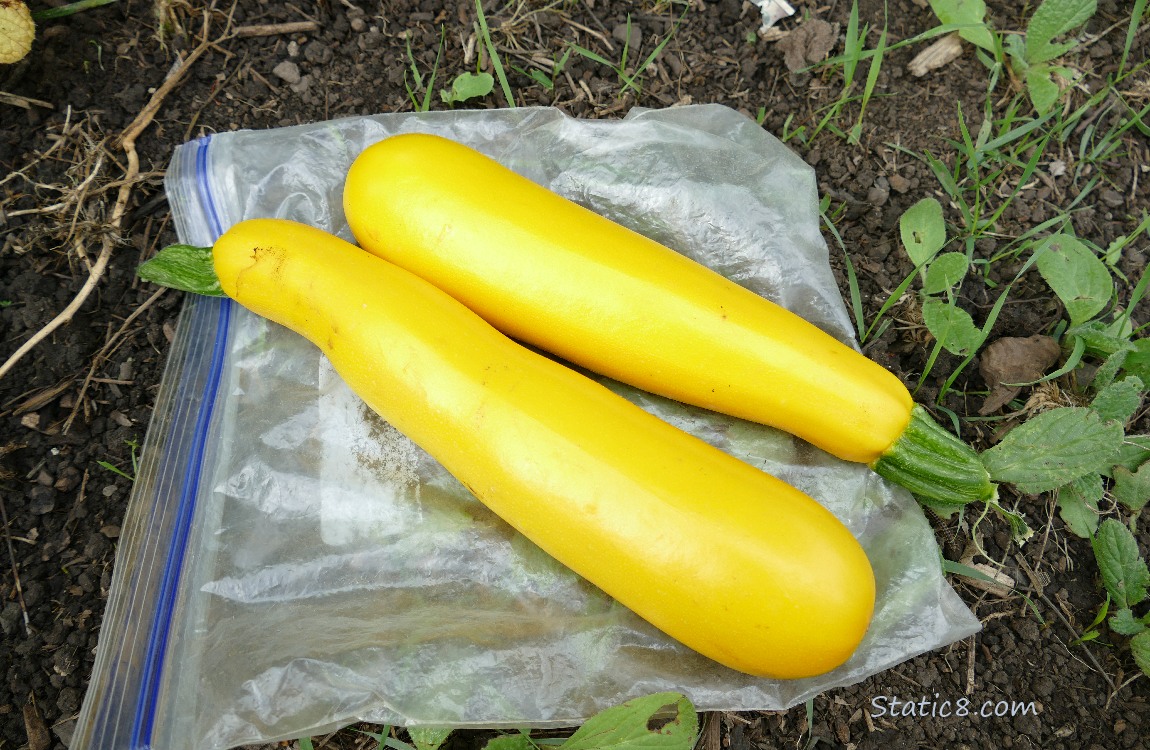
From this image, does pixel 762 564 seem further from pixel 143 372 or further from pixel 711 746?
pixel 143 372

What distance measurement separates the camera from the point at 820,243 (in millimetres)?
2201

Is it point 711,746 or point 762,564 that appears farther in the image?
point 711,746

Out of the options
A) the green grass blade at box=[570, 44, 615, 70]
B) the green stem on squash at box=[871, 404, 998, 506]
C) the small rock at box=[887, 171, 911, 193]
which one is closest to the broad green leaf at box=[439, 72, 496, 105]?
the green grass blade at box=[570, 44, 615, 70]

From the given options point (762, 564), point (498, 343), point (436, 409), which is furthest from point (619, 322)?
point (762, 564)

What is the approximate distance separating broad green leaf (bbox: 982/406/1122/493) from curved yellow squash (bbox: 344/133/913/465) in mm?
345

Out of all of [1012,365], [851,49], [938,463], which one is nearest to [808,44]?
[851,49]

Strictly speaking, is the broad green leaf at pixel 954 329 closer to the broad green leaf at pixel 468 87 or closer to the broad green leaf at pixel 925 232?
the broad green leaf at pixel 925 232

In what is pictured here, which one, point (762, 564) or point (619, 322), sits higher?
point (619, 322)

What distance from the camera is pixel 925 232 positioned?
218cm

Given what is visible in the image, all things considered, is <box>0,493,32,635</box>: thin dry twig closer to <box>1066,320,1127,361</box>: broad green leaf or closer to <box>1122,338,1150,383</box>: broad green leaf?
<box>1066,320,1127,361</box>: broad green leaf

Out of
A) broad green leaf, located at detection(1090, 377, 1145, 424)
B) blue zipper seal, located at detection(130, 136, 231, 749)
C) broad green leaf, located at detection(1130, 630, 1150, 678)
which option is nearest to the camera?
blue zipper seal, located at detection(130, 136, 231, 749)

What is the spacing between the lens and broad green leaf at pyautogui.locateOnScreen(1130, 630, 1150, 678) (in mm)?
1868

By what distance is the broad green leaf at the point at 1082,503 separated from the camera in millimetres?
2018

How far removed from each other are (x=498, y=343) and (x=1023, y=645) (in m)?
1.57
